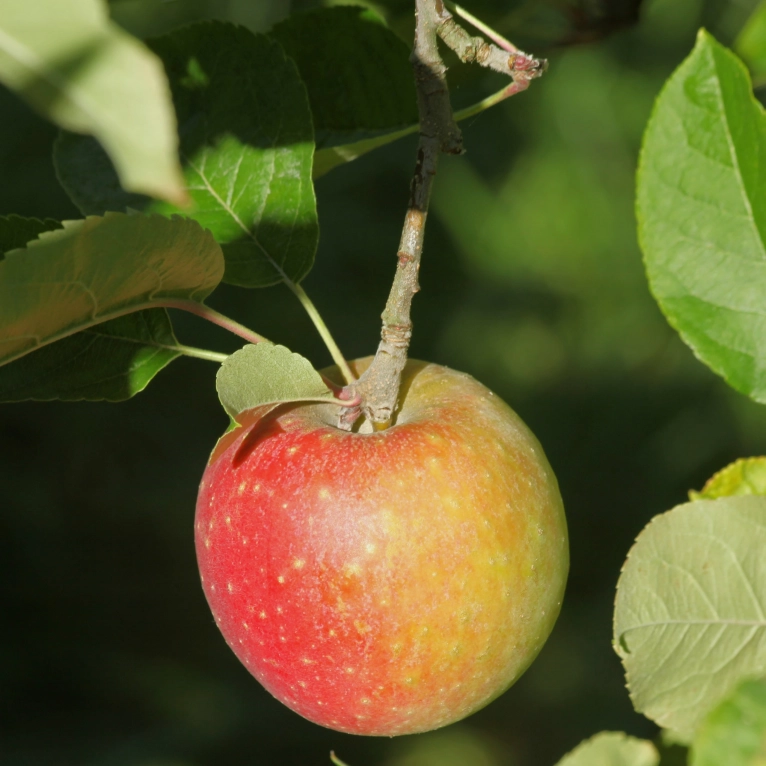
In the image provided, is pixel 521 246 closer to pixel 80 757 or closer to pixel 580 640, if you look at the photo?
pixel 580 640

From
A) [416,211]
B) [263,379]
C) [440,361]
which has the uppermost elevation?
[416,211]

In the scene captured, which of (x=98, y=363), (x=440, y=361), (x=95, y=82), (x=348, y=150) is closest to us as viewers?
(x=95, y=82)

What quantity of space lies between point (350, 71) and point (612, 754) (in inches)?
24.7

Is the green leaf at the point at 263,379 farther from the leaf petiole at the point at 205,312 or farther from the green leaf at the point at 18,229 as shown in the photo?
the green leaf at the point at 18,229

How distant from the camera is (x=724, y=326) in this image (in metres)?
0.70

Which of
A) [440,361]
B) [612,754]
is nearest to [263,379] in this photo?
[612,754]

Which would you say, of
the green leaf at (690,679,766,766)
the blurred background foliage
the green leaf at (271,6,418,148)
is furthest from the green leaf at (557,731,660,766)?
the blurred background foliage

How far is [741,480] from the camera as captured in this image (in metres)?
0.74

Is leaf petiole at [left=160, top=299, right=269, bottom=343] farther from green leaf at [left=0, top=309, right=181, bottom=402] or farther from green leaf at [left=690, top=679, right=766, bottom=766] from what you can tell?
green leaf at [left=690, top=679, right=766, bottom=766]

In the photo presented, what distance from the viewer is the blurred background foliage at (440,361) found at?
2.08m

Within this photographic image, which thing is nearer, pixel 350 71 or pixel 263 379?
pixel 263 379

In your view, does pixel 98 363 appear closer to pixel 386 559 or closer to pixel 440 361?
pixel 386 559

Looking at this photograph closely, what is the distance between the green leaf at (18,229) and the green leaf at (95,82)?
0.34m

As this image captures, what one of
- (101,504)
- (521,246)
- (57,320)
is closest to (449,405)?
(57,320)
